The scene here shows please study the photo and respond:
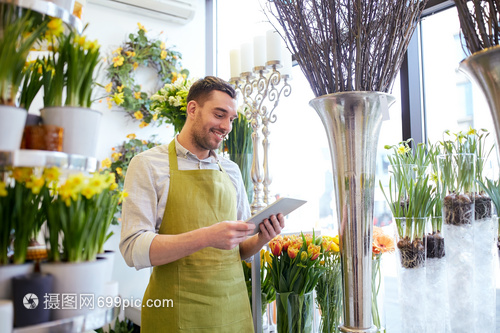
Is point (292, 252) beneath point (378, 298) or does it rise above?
above

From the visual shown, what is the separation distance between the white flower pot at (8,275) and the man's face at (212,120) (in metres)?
1.08

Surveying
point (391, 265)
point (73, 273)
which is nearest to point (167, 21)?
point (391, 265)

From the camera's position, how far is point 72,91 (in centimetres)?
74

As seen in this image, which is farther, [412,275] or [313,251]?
[313,251]

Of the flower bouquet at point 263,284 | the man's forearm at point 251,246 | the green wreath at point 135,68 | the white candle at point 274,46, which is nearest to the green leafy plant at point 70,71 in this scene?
the man's forearm at point 251,246

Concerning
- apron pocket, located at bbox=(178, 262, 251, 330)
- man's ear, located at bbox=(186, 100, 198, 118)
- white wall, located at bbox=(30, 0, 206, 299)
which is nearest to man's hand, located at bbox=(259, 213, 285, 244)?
apron pocket, located at bbox=(178, 262, 251, 330)

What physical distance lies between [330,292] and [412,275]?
50cm

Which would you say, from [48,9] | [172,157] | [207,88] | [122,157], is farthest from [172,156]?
[122,157]

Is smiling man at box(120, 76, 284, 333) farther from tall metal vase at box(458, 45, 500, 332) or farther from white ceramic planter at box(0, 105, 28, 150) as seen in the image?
white ceramic planter at box(0, 105, 28, 150)

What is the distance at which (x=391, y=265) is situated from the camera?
7.26 feet

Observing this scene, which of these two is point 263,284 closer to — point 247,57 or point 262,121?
point 262,121

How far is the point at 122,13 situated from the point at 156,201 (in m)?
2.72

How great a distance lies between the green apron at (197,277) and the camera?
5.02 ft

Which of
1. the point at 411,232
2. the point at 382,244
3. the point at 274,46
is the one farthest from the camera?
the point at 274,46
